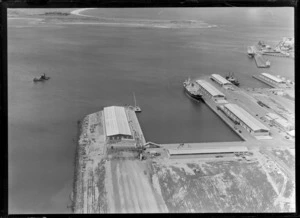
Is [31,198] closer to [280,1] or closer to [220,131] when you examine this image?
[220,131]

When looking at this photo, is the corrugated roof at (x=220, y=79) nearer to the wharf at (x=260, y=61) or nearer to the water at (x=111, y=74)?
the water at (x=111, y=74)

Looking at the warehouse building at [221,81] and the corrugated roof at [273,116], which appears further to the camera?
the warehouse building at [221,81]

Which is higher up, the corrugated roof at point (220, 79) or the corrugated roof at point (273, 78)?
the corrugated roof at point (273, 78)

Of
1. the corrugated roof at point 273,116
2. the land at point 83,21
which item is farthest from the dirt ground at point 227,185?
the land at point 83,21

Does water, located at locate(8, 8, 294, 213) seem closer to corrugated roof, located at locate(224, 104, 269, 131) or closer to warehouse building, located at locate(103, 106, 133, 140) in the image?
warehouse building, located at locate(103, 106, 133, 140)

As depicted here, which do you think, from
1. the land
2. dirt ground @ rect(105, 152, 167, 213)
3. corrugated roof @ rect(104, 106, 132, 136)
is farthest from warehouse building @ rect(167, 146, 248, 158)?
the land

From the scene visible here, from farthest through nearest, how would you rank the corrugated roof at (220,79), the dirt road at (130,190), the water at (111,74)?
1. the corrugated roof at (220,79)
2. the water at (111,74)
3. the dirt road at (130,190)

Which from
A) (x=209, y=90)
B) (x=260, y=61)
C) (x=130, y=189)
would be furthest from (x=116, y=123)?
(x=260, y=61)
